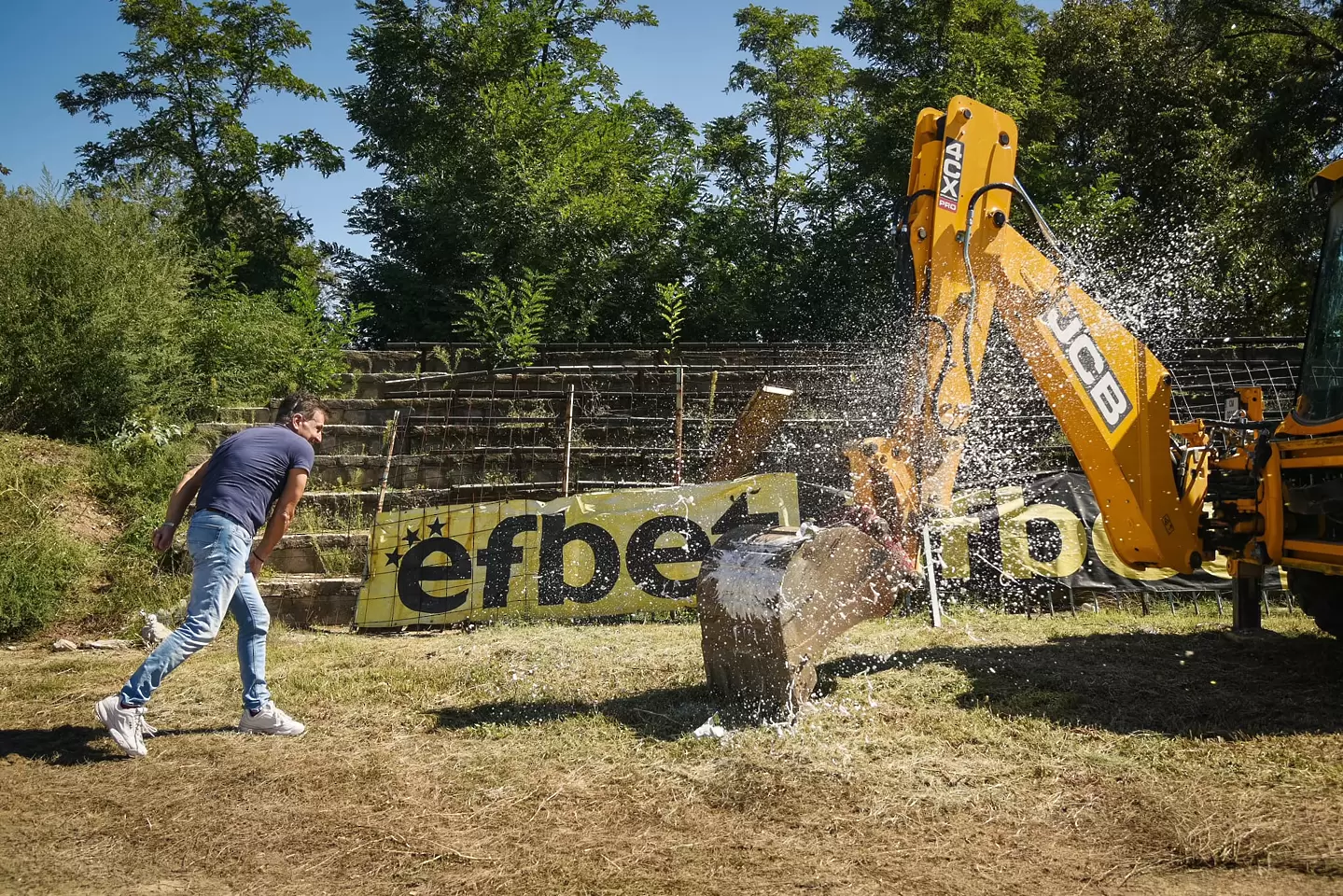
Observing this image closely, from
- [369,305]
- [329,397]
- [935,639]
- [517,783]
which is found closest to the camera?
[517,783]

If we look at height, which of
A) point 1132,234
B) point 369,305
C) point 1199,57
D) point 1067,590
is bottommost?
point 1067,590

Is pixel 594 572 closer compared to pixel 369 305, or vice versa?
pixel 594 572

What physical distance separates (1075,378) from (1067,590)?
11.8 ft

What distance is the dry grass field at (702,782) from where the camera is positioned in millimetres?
3137

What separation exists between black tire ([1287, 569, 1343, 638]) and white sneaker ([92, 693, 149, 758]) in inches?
257

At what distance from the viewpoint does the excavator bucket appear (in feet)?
14.4

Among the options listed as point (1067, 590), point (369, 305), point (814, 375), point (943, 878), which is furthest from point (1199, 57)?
point (943, 878)

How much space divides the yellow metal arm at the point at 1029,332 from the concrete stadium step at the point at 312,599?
18.8 feet

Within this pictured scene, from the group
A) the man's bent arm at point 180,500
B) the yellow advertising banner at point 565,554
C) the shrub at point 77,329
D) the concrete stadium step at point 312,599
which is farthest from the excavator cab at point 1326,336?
the shrub at point 77,329

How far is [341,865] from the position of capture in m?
3.25

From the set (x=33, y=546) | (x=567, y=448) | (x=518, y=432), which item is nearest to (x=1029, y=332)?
(x=567, y=448)

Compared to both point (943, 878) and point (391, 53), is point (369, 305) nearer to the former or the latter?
point (391, 53)

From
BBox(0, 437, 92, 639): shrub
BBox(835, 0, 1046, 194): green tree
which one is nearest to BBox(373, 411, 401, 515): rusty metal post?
BBox(0, 437, 92, 639): shrub

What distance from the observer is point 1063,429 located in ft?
17.2
